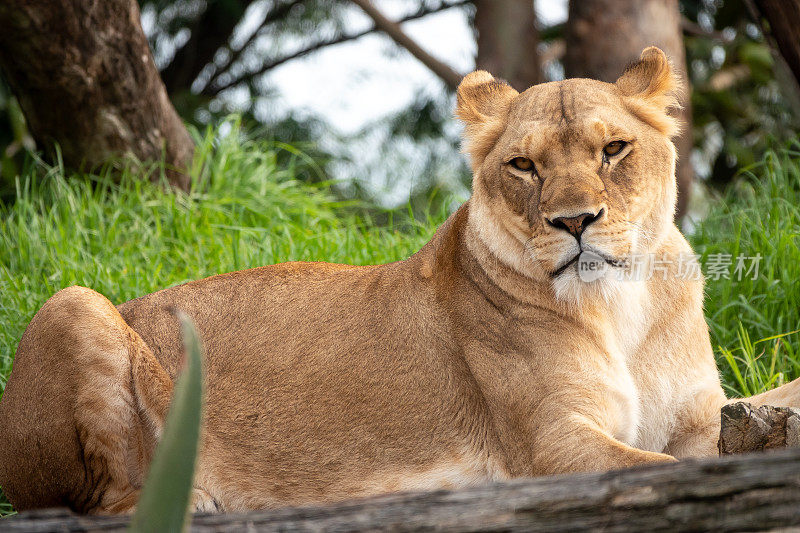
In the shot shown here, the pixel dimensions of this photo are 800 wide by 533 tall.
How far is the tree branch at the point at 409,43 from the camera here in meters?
7.96

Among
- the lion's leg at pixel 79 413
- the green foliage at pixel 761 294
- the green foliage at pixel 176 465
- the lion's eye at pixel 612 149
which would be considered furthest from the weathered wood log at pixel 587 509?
the green foliage at pixel 761 294

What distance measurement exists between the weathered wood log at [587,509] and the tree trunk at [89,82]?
432 cm

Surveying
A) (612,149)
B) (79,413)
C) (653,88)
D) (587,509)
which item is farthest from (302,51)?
(587,509)

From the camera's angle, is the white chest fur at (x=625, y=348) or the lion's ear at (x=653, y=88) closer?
the white chest fur at (x=625, y=348)

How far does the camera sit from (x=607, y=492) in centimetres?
152

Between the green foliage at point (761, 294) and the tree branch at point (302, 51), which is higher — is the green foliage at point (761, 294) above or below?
below

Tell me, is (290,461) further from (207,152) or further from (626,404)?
(207,152)

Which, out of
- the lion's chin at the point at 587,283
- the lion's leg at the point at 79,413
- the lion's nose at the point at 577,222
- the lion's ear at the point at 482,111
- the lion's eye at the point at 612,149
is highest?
the lion's ear at the point at 482,111

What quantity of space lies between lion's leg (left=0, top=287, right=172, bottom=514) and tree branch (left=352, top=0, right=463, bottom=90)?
5.18 m

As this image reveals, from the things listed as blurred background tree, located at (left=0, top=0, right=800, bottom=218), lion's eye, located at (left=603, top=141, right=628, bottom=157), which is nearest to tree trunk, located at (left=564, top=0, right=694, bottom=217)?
blurred background tree, located at (left=0, top=0, right=800, bottom=218)

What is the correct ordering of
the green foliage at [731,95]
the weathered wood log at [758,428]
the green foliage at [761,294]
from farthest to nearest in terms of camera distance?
the green foliage at [731,95] → the green foliage at [761,294] → the weathered wood log at [758,428]

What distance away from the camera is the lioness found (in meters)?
2.86

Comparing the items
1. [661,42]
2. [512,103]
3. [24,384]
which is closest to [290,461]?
[24,384]

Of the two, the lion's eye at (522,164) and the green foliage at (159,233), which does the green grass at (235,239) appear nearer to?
the green foliage at (159,233)
